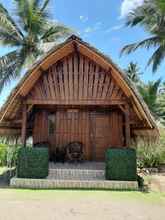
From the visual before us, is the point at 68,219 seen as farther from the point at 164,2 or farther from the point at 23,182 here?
the point at 164,2

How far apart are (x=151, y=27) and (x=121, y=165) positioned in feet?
39.4

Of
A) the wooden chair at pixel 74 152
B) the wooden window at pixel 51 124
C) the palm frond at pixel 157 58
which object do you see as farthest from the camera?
the palm frond at pixel 157 58

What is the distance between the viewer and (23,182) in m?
9.49

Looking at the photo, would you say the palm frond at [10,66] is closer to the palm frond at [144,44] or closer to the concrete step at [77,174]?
the palm frond at [144,44]

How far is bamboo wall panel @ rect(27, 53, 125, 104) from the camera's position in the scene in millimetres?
10773

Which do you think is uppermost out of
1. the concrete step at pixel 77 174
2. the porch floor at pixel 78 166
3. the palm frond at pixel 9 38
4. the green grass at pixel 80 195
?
the palm frond at pixel 9 38

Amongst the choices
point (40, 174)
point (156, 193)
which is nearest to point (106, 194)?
point (156, 193)

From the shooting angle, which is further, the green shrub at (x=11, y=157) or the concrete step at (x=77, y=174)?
the green shrub at (x=11, y=157)

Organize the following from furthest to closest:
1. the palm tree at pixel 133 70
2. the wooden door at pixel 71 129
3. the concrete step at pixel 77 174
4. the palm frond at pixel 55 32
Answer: the palm tree at pixel 133 70 → the palm frond at pixel 55 32 → the wooden door at pixel 71 129 → the concrete step at pixel 77 174

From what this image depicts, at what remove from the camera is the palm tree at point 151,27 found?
57.6 feet

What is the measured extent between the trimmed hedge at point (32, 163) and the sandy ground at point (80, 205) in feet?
3.72

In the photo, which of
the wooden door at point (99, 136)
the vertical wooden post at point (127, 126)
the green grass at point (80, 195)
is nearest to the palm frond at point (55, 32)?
the wooden door at point (99, 136)

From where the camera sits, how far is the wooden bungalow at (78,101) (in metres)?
10.5

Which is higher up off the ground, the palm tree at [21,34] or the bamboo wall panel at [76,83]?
the palm tree at [21,34]
